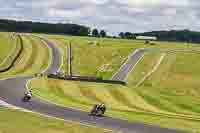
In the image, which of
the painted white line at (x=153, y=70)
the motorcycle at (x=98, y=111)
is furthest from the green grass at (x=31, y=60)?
the motorcycle at (x=98, y=111)

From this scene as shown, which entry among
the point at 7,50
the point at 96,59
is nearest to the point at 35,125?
the point at 96,59

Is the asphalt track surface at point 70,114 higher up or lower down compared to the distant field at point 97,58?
higher up

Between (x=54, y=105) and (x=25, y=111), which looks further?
(x=54, y=105)

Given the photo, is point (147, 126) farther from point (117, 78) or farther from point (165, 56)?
point (165, 56)

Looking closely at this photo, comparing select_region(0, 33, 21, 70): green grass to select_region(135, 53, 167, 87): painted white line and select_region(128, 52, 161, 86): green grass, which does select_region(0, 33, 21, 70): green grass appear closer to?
select_region(128, 52, 161, 86): green grass

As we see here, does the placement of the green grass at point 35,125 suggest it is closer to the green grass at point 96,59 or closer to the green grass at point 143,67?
the green grass at point 143,67

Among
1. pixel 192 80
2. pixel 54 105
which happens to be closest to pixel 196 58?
pixel 192 80

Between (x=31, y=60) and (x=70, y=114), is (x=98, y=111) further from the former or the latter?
(x=31, y=60)
